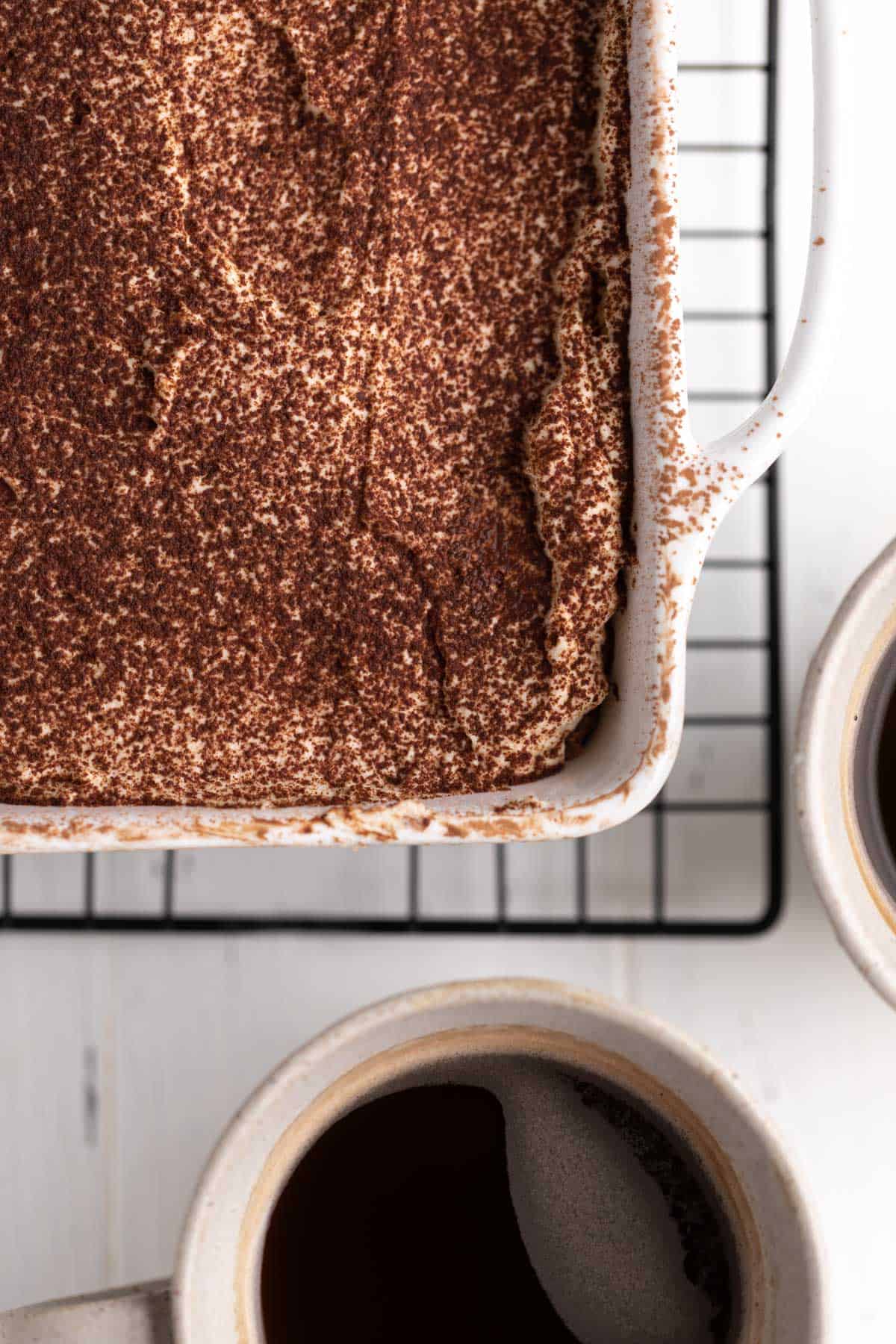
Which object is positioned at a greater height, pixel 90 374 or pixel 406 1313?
pixel 90 374

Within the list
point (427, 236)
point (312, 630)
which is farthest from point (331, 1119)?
point (427, 236)

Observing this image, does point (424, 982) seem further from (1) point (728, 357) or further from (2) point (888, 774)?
(1) point (728, 357)

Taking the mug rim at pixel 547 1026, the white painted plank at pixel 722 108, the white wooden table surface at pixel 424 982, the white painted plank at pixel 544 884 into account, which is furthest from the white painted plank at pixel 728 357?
the mug rim at pixel 547 1026

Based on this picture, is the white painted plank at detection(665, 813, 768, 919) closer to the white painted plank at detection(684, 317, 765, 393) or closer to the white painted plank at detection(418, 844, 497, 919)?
the white painted plank at detection(418, 844, 497, 919)

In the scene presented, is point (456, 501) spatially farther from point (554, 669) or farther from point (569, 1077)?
point (569, 1077)

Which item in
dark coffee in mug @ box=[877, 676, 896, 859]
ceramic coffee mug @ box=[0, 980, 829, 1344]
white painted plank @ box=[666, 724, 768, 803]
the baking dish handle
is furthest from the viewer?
white painted plank @ box=[666, 724, 768, 803]

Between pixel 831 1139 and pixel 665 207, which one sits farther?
pixel 831 1139

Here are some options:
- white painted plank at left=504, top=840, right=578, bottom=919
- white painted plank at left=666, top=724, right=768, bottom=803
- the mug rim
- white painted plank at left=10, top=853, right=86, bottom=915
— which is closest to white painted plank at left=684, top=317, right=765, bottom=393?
white painted plank at left=666, top=724, right=768, bottom=803
